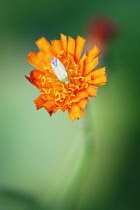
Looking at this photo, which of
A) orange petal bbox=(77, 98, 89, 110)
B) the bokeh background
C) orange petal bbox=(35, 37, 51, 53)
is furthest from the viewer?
the bokeh background

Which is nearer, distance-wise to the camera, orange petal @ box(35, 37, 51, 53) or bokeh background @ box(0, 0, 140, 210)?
orange petal @ box(35, 37, 51, 53)

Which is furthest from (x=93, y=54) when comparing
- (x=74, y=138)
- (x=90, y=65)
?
(x=74, y=138)

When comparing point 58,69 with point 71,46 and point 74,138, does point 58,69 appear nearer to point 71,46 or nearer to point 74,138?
point 71,46

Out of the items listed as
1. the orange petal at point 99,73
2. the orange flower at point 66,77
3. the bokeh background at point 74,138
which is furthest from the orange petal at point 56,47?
the bokeh background at point 74,138

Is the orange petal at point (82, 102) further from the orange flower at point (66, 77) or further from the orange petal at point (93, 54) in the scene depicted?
the orange petal at point (93, 54)

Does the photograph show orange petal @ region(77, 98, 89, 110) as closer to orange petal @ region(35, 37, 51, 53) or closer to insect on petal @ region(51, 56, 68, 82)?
insect on petal @ region(51, 56, 68, 82)

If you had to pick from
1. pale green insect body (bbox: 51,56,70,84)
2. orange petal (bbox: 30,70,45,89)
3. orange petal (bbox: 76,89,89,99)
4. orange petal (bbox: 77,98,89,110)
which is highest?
pale green insect body (bbox: 51,56,70,84)

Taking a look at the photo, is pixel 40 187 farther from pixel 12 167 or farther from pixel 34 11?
pixel 34 11

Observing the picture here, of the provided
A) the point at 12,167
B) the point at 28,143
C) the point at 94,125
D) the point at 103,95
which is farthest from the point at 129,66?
the point at 12,167

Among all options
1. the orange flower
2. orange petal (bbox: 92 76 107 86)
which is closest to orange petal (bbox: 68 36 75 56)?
the orange flower
